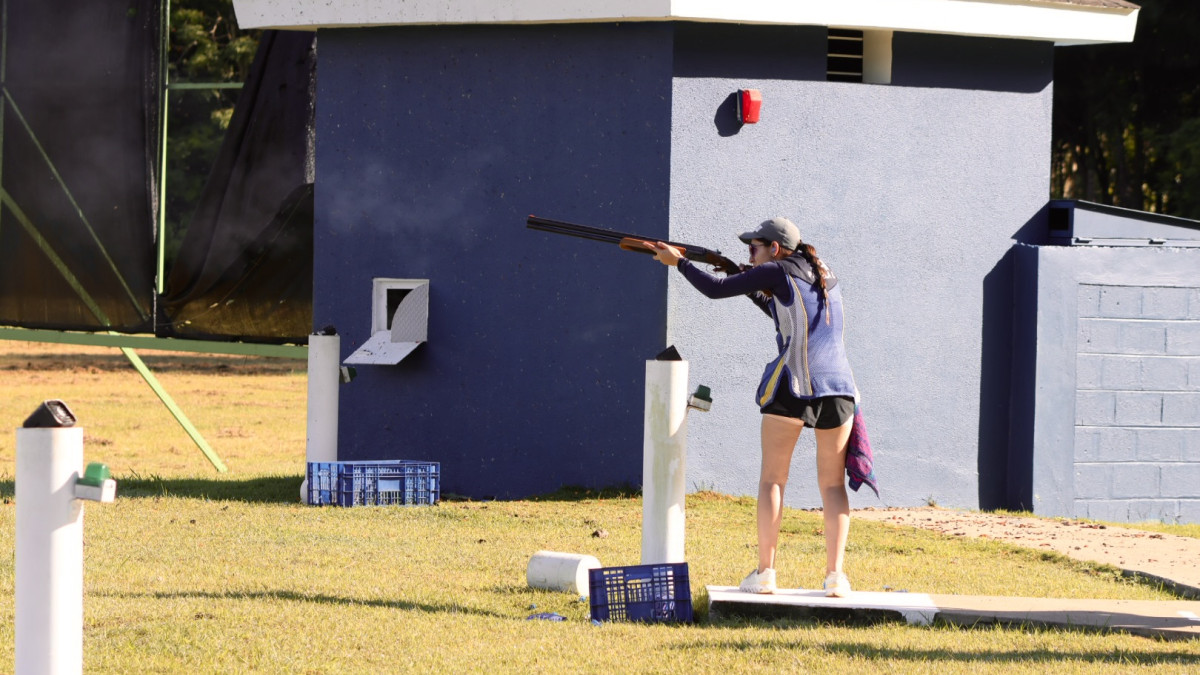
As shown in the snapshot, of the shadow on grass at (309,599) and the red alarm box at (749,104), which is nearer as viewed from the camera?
the shadow on grass at (309,599)

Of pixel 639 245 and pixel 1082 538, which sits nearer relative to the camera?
pixel 639 245

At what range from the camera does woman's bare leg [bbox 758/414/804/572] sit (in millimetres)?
7484

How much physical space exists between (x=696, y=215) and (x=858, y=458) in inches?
173

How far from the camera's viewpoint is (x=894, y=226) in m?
12.1

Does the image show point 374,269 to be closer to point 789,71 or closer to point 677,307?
point 677,307

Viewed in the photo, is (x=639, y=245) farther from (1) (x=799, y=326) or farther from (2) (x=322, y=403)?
(2) (x=322, y=403)

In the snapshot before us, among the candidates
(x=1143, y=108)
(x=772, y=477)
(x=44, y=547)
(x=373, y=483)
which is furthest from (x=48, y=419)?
(x=1143, y=108)

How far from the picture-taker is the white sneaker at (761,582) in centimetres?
752

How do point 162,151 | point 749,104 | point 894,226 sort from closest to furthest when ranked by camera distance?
point 749,104, point 894,226, point 162,151

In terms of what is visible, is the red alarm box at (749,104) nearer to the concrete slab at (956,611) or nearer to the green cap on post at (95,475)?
the concrete slab at (956,611)

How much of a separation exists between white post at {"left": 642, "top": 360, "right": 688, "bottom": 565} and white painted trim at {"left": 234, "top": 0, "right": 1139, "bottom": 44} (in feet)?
14.3

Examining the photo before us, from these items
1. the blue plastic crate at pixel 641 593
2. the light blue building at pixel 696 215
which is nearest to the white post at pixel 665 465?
the blue plastic crate at pixel 641 593

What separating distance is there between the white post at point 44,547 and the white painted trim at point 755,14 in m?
7.02

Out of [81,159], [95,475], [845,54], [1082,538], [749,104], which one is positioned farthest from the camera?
[81,159]
